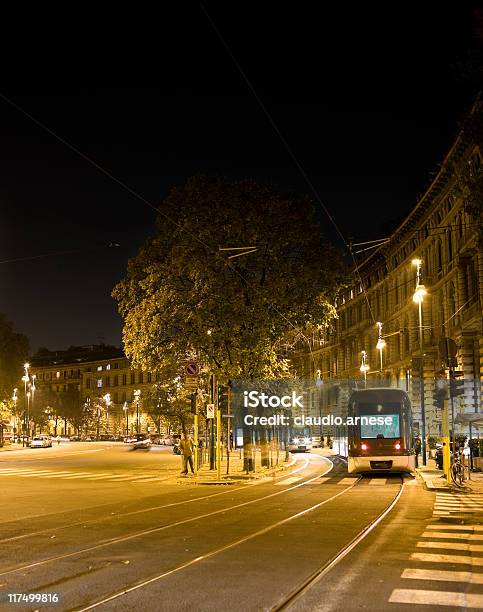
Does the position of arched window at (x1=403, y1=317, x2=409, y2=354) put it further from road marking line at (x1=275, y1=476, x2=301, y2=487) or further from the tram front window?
the tram front window

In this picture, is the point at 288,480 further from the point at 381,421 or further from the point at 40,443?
the point at 40,443

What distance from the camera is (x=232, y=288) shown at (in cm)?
3372

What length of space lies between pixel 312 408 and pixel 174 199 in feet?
211

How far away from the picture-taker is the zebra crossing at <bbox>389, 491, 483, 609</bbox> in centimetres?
852

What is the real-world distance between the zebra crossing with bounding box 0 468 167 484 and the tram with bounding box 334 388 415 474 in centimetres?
819

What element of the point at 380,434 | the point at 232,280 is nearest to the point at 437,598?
the point at 380,434

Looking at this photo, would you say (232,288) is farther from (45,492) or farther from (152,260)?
(45,492)

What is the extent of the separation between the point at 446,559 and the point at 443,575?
53.4 inches

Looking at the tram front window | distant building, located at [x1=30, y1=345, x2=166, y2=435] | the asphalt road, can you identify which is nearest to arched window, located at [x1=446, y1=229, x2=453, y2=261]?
the tram front window

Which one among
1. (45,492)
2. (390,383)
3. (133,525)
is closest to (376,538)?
(133,525)

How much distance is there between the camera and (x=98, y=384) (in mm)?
159625

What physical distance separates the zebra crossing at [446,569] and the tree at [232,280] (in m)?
17.9

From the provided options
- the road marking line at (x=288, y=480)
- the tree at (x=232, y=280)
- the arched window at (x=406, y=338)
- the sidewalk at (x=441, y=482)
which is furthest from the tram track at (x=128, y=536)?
the arched window at (x=406, y=338)

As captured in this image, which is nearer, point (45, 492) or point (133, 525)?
point (133, 525)
